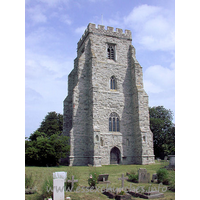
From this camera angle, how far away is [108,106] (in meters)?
26.4

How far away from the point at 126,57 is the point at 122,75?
298 cm

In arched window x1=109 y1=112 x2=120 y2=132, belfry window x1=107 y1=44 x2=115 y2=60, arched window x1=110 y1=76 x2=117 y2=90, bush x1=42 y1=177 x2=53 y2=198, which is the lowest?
bush x1=42 y1=177 x2=53 y2=198

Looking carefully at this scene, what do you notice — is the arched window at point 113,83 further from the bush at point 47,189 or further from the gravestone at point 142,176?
the bush at point 47,189

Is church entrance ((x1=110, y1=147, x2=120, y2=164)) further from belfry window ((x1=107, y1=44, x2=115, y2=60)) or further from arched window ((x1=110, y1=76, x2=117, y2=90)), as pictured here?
belfry window ((x1=107, y1=44, x2=115, y2=60))

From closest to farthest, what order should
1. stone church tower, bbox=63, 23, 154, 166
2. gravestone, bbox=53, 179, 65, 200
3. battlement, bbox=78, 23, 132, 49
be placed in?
1. gravestone, bbox=53, 179, 65, 200
2. stone church tower, bbox=63, 23, 154, 166
3. battlement, bbox=78, 23, 132, 49

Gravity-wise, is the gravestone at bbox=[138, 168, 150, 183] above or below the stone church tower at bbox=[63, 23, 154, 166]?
below

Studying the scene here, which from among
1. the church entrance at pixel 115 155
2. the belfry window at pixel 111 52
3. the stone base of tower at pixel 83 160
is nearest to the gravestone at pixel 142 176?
the stone base of tower at pixel 83 160

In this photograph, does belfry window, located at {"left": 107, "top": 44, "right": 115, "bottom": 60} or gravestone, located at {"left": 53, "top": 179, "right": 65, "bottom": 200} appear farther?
belfry window, located at {"left": 107, "top": 44, "right": 115, "bottom": 60}

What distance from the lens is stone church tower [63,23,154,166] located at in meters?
24.6

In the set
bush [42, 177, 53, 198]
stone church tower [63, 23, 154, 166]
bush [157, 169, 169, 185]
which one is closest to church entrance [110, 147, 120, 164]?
stone church tower [63, 23, 154, 166]

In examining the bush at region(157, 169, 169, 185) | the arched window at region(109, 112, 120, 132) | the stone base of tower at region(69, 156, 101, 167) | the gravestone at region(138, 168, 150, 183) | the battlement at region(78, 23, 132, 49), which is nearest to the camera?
the bush at region(157, 169, 169, 185)

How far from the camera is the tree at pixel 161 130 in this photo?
42188 mm

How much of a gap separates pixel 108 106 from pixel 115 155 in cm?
632

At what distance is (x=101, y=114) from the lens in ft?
84.5
